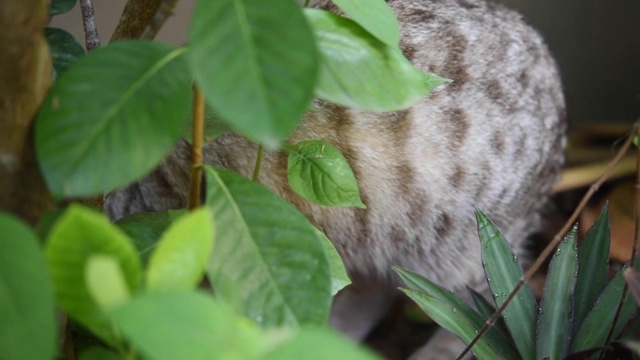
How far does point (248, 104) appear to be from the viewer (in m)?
0.41

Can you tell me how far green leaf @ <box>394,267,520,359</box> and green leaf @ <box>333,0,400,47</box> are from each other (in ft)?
1.18

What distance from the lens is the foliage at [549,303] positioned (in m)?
0.85

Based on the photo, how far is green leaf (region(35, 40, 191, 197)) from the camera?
17.7 inches

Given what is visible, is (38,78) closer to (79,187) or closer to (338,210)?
(79,187)

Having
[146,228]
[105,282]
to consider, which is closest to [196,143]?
[146,228]

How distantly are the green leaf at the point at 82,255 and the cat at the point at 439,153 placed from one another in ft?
1.98

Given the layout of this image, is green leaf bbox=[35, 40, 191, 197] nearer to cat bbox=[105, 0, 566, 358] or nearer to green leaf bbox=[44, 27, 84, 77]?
green leaf bbox=[44, 27, 84, 77]

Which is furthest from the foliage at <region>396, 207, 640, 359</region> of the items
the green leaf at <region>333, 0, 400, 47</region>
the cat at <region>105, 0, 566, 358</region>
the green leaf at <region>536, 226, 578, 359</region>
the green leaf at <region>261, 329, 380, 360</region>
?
the green leaf at <region>261, 329, 380, 360</region>

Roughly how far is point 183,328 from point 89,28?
0.54m

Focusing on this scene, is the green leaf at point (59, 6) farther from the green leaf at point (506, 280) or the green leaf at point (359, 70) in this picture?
the green leaf at point (506, 280)

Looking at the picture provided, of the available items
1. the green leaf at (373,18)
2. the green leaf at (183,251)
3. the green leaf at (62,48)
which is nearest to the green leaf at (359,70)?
the green leaf at (373,18)

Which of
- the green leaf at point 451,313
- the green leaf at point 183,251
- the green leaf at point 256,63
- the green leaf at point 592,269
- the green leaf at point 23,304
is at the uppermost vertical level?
the green leaf at point 256,63

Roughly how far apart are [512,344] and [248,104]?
627mm

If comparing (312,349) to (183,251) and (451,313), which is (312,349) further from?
(451,313)
